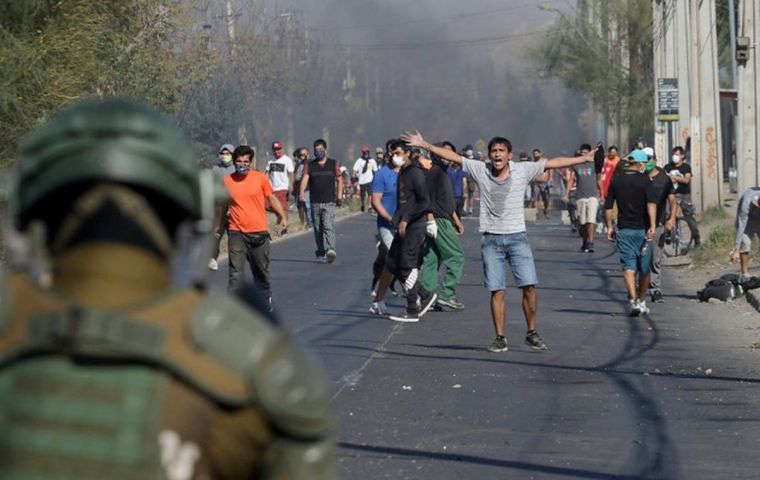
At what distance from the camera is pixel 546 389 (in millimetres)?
11164

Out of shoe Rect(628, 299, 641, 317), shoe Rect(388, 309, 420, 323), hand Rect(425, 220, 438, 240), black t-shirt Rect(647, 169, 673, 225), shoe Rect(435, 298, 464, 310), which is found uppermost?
black t-shirt Rect(647, 169, 673, 225)

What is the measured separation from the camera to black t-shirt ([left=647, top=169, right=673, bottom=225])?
16.5 meters

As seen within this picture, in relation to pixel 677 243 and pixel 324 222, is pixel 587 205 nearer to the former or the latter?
pixel 677 243

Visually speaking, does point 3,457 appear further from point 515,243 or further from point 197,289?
point 515,243

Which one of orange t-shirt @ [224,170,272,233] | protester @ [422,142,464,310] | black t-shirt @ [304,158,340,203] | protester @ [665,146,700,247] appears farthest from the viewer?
protester @ [665,146,700,247]

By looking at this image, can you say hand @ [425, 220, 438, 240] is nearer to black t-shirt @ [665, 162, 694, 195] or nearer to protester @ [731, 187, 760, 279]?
protester @ [731, 187, 760, 279]

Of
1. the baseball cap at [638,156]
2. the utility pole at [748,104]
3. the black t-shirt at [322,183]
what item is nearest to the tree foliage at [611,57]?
the utility pole at [748,104]

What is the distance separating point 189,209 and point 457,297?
55.6 ft

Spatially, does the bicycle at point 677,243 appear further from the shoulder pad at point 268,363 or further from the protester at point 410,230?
the shoulder pad at point 268,363

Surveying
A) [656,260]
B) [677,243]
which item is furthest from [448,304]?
[677,243]

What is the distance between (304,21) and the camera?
87688mm

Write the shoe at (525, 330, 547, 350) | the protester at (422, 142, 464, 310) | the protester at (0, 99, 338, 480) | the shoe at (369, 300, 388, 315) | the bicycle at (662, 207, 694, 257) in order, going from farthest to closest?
the bicycle at (662, 207, 694, 257) → the protester at (422, 142, 464, 310) → the shoe at (369, 300, 388, 315) → the shoe at (525, 330, 547, 350) → the protester at (0, 99, 338, 480)

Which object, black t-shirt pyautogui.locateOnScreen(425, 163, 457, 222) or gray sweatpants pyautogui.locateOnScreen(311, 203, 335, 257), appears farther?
gray sweatpants pyautogui.locateOnScreen(311, 203, 335, 257)

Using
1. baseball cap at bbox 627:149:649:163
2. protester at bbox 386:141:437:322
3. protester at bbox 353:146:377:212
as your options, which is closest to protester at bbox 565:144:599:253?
baseball cap at bbox 627:149:649:163
